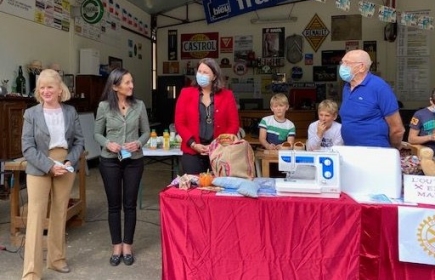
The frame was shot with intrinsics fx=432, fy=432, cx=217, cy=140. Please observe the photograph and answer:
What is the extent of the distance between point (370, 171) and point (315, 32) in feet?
29.4

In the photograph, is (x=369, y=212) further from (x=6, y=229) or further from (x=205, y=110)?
(x=6, y=229)

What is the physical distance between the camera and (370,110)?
8.57 feet

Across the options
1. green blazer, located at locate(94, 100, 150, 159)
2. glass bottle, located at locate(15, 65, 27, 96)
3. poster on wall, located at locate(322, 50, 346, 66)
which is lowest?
green blazer, located at locate(94, 100, 150, 159)

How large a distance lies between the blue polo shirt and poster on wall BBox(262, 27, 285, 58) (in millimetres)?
8189

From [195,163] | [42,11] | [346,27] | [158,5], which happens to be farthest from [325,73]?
[195,163]

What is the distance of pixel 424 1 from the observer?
9836mm

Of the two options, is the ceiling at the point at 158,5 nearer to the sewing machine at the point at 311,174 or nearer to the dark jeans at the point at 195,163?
the dark jeans at the point at 195,163

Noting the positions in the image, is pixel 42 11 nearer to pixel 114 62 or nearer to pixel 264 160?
pixel 114 62

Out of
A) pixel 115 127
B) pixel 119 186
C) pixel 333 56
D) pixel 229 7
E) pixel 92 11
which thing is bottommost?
pixel 119 186

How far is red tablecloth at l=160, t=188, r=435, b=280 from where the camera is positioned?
83.1 inches

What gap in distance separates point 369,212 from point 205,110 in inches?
50.4

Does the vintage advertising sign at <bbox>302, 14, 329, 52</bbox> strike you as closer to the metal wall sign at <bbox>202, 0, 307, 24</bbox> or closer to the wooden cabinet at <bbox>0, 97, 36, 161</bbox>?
the metal wall sign at <bbox>202, 0, 307, 24</bbox>

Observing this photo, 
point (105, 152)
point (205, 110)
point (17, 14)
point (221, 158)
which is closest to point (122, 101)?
point (105, 152)

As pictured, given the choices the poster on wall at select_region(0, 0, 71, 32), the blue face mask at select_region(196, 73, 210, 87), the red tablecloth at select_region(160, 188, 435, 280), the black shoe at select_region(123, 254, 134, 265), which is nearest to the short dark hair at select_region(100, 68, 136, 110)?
the blue face mask at select_region(196, 73, 210, 87)
